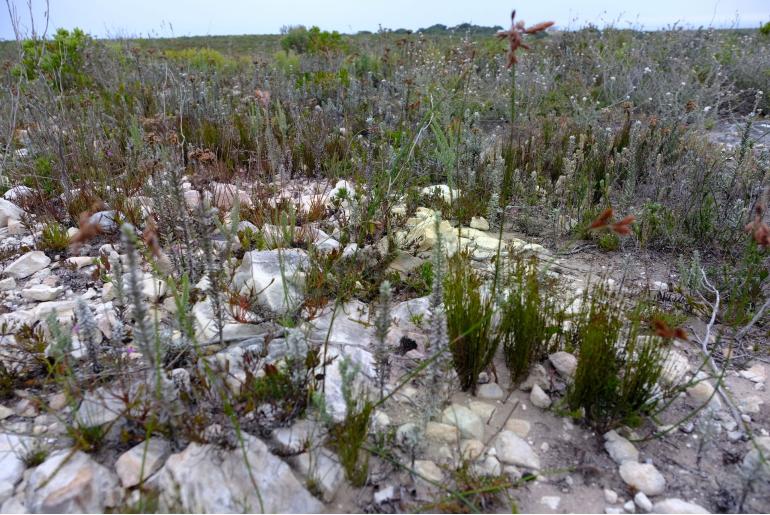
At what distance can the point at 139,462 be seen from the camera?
1918 millimetres

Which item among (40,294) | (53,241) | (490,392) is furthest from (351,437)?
(53,241)

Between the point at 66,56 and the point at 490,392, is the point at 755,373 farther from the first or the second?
the point at 66,56

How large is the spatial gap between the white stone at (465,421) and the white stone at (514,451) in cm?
8

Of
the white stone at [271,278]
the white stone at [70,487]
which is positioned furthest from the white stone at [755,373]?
the white stone at [70,487]

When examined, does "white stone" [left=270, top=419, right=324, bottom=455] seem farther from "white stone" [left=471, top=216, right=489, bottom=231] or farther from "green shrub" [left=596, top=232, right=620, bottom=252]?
"green shrub" [left=596, top=232, right=620, bottom=252]

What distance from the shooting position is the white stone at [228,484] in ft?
5.90

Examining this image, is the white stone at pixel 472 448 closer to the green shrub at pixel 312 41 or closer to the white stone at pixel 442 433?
the white stone at pixel 442 433

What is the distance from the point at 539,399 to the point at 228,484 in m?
1.31

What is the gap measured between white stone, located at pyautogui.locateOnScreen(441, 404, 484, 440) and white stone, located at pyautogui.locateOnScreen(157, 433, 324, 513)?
0.64m

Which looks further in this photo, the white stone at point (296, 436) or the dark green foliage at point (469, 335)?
the dark green foliage at point (469, 335)

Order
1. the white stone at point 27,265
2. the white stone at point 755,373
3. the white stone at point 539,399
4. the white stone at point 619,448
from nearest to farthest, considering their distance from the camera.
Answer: the white stone at point 619,448 → the white stone at point 539,399 → the white stone at point 755,373 → the white stone at point 27,265

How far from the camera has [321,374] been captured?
2377mm

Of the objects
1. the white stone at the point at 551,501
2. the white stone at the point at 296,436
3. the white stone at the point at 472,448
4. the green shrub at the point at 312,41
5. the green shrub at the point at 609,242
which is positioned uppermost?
the green shrub at the point at 312,41

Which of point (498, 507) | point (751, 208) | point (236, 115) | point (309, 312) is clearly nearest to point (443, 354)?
point (498, 507)
